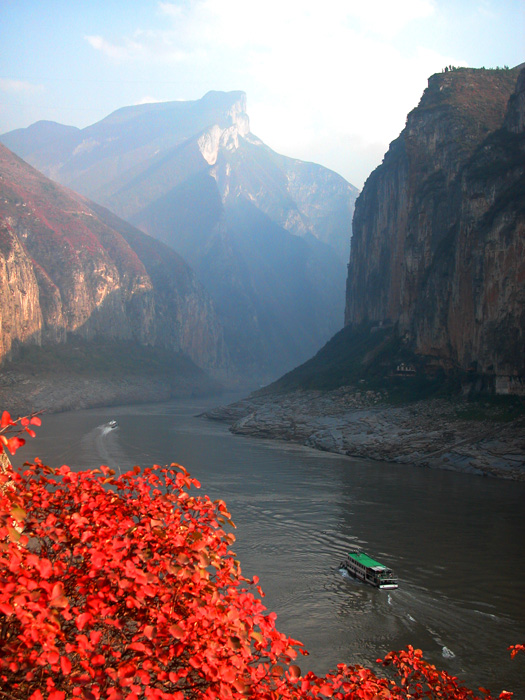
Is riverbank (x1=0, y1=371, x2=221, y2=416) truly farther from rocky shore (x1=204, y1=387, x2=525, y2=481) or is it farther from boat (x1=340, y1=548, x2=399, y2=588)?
boat (x1=340, y1=548, x2=399, y2=588)

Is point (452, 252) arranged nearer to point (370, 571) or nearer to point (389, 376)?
point (389, 376)

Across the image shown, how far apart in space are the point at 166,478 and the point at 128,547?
1836 millimetres

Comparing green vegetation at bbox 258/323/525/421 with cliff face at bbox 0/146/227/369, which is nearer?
green vegetation at bbox 258/323/525/421

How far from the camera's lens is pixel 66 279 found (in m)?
144

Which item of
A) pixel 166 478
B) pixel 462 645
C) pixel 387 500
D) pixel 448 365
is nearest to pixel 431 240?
pixel 448 365

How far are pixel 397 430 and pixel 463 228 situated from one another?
81.4ft

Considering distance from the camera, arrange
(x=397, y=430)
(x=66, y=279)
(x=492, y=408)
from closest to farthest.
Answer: (x=492, y=408) → (x=397, y=430) → (x=66, y=279)

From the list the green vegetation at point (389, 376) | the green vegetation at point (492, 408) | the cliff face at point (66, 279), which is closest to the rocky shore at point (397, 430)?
the green vegetation at point (492, 408)

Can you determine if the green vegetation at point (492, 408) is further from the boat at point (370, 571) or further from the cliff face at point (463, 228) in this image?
the boat at point (370, 571)

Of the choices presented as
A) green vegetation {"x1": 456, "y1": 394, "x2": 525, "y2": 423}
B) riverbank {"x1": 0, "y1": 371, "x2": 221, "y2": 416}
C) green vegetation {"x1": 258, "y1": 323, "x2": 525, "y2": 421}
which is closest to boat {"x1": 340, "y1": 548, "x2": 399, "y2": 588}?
green vegetation {"x1": 456, "y1": 394, "x2": 525, "y2": 423}

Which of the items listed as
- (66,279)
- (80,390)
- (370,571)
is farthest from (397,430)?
(66,279)

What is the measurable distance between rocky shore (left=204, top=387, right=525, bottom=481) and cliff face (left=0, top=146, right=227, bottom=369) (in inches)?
2090

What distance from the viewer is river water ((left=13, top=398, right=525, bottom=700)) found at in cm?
2116

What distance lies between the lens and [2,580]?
5.55 meters
